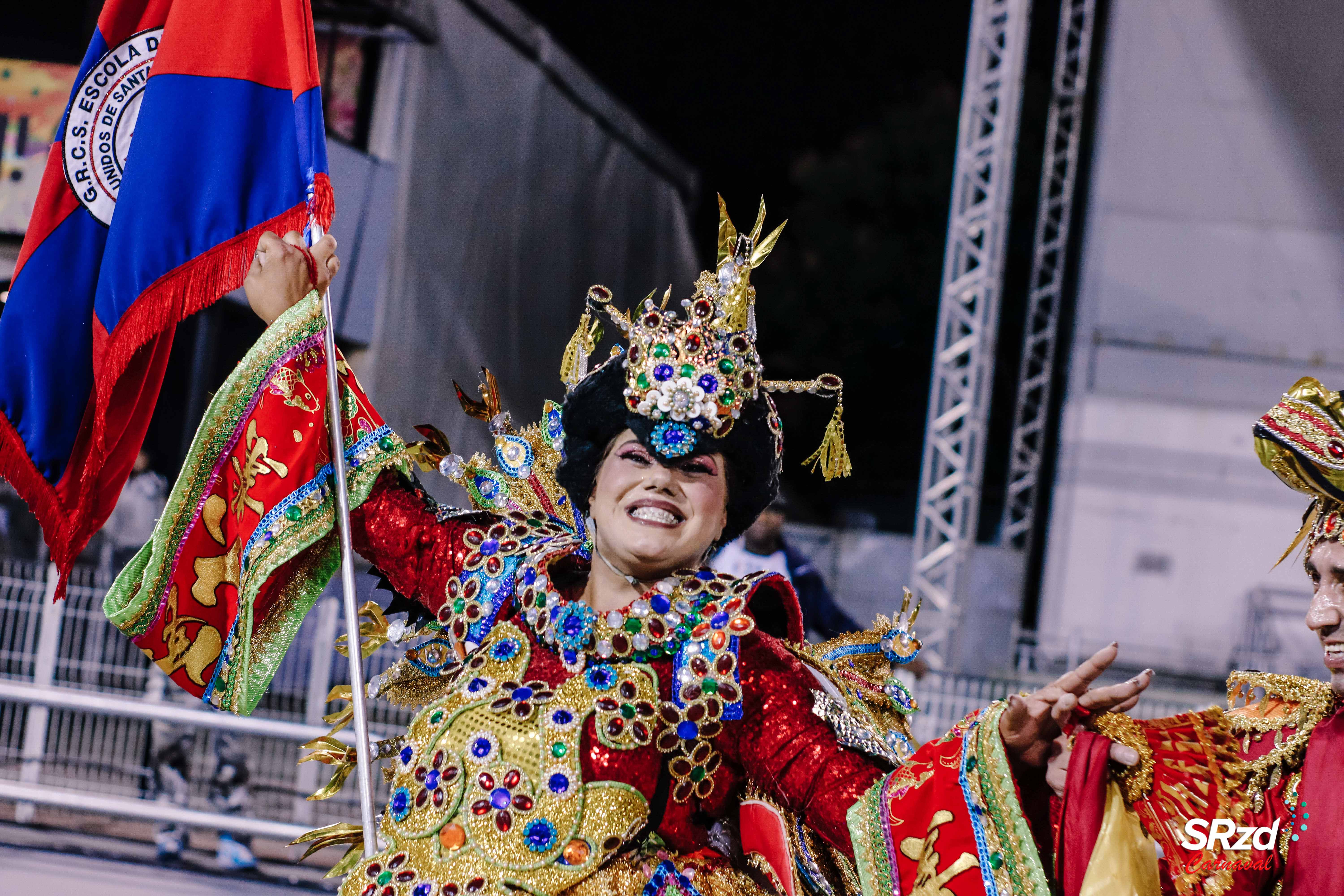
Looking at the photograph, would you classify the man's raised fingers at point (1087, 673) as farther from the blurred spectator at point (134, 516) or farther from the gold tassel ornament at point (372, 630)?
the blurred spectator at point (134, 516)

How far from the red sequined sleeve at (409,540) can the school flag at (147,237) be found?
0.44 m

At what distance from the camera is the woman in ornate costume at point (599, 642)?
171cm

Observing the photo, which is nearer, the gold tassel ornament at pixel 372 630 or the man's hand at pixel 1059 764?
the man's hand at pixel 1059 764

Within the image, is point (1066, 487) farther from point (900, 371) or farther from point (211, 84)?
point (900, 371)

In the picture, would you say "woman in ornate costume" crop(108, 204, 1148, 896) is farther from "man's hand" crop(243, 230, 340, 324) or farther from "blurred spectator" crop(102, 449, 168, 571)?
"blurred spectator" crop(102, 449, 168, 571)

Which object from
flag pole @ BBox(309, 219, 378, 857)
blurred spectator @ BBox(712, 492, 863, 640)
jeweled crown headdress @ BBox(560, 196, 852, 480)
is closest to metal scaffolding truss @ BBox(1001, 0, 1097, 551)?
blurred spectator @ BBox(712, 492, 863, 640)

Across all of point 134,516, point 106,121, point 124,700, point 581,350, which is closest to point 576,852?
point 581,350

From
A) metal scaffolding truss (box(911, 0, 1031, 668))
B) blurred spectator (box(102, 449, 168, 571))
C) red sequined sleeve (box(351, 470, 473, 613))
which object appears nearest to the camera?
red sequined sleeve (box(351, 470, 473, 613))

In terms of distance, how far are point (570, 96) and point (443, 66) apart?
221cm

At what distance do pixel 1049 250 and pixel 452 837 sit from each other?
7018mm

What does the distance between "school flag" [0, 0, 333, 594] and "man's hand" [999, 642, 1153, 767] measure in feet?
4.63

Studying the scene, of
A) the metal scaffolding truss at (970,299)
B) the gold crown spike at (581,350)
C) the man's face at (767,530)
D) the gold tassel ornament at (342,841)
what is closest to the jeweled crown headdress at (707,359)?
the gold crown spike at (581,350)

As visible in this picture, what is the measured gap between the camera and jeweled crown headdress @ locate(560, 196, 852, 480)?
192 cm

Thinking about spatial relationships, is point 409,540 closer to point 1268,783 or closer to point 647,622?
point 647,622
